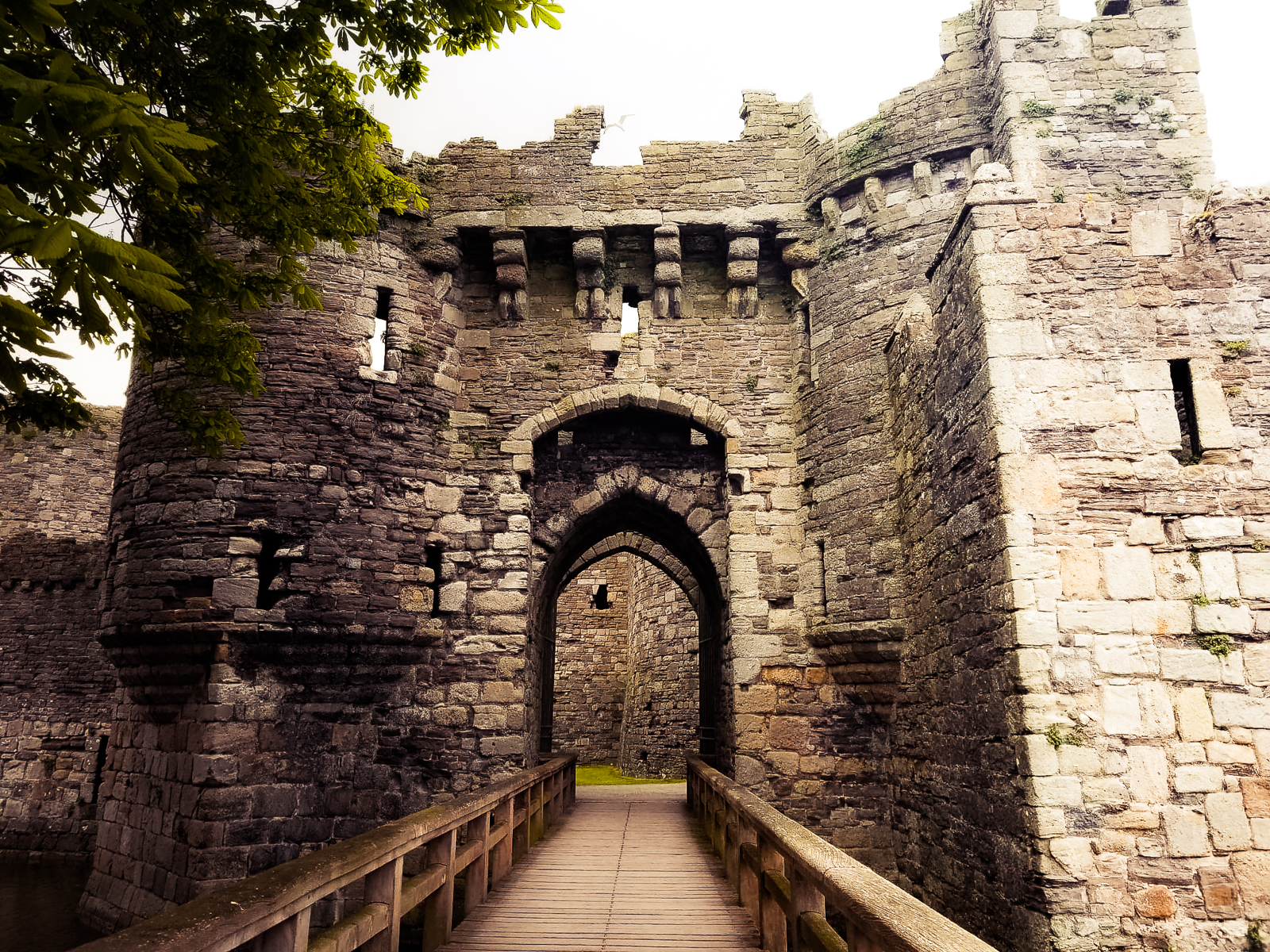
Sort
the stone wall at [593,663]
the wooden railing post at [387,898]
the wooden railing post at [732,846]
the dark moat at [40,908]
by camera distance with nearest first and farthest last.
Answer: the wooden railing post at [387,898]
the wooden railing post at [732,846]
the dark moat at [40,908]
the stone wall at [593,663]

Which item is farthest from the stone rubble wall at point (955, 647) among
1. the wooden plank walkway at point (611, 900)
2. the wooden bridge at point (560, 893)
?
the wooden plank walkway at point (611, 900)

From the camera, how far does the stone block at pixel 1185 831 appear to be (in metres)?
4.13

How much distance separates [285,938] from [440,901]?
5.03 ft

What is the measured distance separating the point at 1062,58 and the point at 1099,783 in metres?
6.13

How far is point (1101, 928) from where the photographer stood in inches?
160

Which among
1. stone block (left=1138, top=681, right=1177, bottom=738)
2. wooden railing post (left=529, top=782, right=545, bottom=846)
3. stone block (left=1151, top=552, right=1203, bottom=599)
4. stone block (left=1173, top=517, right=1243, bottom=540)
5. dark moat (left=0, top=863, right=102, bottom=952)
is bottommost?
dark moat (left=0, top=863, right=102, bottom=952)

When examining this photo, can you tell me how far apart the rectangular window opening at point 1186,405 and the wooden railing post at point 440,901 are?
4369 millimetres

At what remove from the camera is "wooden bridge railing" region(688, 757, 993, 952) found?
200 centimetres

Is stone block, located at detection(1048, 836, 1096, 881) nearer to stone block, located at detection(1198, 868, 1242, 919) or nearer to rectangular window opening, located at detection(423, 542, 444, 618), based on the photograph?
stone block, located at detection(1198, 868, 1242, 919)

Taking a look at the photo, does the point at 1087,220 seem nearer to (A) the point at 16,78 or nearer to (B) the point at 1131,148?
(B) the point at 1131,148

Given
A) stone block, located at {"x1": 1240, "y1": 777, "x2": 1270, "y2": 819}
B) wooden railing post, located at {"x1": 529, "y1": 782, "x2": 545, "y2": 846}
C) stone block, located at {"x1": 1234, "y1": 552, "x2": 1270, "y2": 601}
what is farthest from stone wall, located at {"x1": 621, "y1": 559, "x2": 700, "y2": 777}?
stone block, located at {"x1": 1240, "y1": 777, "x2": 1270, "y2": 819}

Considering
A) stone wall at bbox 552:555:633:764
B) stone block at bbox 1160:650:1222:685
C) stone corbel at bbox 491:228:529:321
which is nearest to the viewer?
stone block at bbox 1160:650:1222:685

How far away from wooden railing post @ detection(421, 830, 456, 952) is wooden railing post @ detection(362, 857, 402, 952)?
480 millimetres

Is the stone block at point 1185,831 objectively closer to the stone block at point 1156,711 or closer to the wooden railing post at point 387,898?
the stone block at point 1156,711
